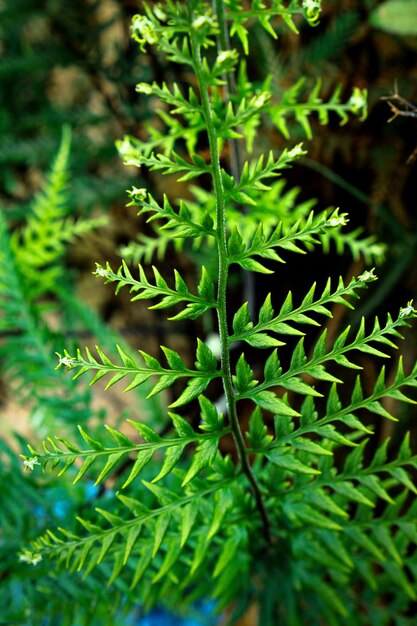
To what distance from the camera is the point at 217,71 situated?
1.42 ft

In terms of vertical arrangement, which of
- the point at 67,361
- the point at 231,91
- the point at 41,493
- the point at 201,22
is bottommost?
the point at 41,493

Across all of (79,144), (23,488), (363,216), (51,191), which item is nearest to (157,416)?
(23,488)

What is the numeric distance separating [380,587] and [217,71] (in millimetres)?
747

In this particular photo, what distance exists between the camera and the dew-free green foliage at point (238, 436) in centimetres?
48

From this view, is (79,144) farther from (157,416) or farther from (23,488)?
(23,488)

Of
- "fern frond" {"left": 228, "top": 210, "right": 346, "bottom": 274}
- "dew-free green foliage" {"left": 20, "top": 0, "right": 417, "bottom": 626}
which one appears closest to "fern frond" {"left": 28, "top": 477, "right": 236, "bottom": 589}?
"dew-free green foliage" {"left": 20, "top": 0, "right": 417, "bottom": 626}

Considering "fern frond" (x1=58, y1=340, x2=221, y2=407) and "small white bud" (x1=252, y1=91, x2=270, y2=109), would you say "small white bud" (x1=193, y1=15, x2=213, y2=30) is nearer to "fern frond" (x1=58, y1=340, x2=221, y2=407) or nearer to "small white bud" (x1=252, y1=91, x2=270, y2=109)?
"small white bud" (x1=252, y1=91, x2=270, y2=109)

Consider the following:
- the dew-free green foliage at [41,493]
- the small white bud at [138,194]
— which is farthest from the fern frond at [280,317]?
the dew-free green foliage at [41,493]

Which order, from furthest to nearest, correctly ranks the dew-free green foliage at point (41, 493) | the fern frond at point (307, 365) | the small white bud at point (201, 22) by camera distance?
the dew-free green foliage at point (41, 493) → the fern frond at point (307, 365) → the small white bud at point (201, 22)

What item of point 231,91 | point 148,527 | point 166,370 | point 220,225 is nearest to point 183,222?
point 220,225

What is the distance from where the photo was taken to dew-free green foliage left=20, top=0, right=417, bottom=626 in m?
0.48

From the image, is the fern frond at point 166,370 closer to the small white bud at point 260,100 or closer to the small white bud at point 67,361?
the small white bud at point 67,361

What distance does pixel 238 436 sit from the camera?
1.94 ft

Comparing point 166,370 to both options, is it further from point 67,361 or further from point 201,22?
point 201,22
